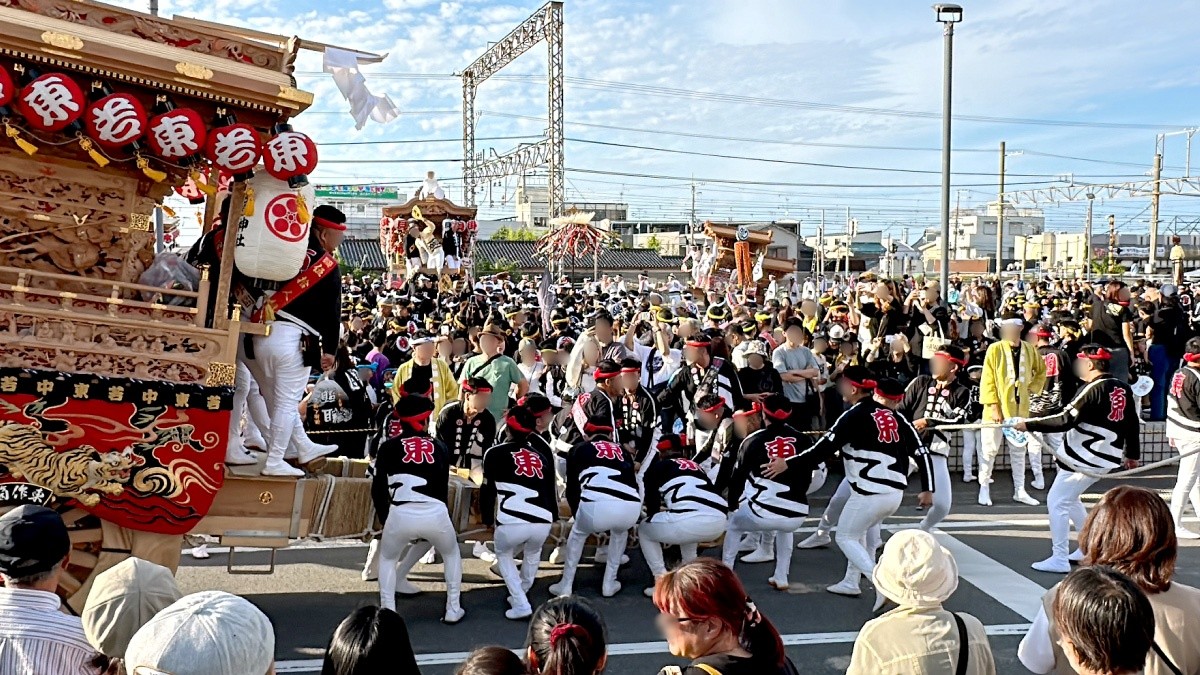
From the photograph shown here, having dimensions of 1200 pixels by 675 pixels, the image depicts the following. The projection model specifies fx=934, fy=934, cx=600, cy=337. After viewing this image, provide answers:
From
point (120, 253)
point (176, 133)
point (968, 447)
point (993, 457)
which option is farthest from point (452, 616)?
point (968, 447)

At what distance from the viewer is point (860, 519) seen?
22.2 feet

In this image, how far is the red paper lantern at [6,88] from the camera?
4699 millimetres

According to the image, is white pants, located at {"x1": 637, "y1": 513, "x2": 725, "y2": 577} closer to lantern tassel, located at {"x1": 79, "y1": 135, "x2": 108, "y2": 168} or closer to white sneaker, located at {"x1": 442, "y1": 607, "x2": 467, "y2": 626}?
white sneaker, located at {"x1": 442, "y1": 607, "x2": 467, "y2": 626}

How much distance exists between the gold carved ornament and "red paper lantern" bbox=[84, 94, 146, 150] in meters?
1.32

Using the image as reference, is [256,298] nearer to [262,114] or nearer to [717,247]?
[262,114]

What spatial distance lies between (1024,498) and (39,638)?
9.11 m

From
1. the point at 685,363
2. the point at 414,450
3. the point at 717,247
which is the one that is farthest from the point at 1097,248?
the point at 414,450

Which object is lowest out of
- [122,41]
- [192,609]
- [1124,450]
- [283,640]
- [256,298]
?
[283,640]

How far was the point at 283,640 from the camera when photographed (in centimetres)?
602

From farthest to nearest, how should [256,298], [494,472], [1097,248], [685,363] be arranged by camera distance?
1. [1097,248]
2. [685,363]
3. [494,472]
4. [256,298]

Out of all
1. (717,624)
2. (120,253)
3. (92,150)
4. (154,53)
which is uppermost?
(154,53)

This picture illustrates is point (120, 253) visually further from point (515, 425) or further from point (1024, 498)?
point (1024, 498)

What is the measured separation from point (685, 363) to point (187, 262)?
5.62 m

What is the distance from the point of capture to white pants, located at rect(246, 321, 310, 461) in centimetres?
590
